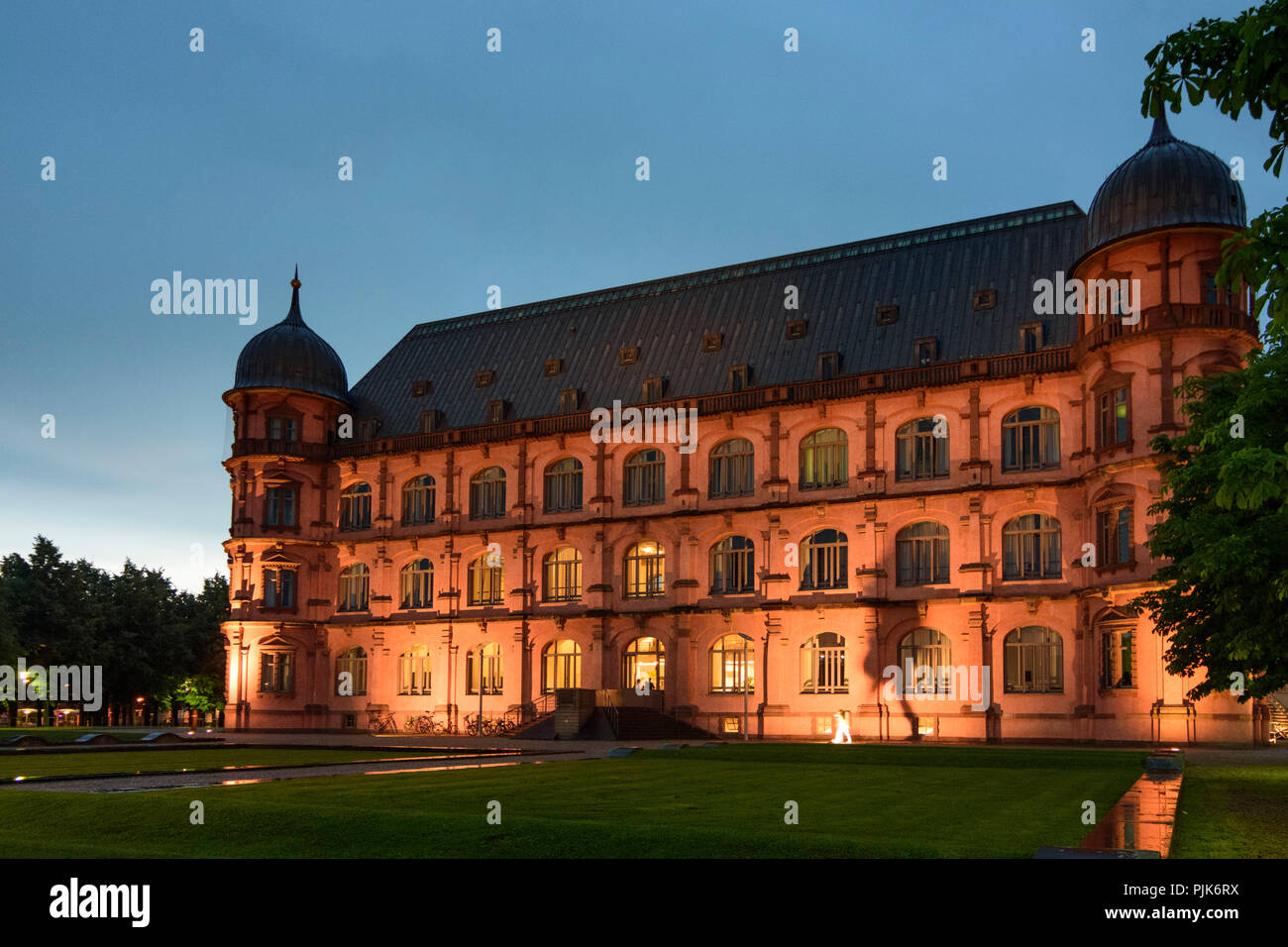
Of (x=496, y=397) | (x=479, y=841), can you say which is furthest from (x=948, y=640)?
(x=479, y=841)

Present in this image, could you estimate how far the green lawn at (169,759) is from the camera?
102ft

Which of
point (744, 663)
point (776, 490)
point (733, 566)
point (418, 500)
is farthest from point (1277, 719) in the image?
point (418, 500)

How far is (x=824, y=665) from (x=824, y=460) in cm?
907

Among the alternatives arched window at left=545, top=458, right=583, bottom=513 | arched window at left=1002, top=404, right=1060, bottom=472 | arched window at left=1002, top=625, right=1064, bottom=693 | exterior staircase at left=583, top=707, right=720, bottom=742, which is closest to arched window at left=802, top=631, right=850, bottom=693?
exterior staircase at left=583, top=707, right=720, bottom=742

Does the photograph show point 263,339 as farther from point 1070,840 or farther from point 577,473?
point 1070,840

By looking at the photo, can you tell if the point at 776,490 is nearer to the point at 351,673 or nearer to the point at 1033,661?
the point at 1033,661

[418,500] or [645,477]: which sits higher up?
[645,477]

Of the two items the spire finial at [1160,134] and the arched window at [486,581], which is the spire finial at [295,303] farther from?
the spire finial at [1160,134]

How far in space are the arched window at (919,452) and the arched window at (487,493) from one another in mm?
21229

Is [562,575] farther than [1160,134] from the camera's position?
Yes

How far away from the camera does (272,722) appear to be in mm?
68625

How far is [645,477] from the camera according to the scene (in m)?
63.0

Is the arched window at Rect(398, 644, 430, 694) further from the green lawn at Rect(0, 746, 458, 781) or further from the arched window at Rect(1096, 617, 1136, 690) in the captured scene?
the arched window at Rect(1096, 617, 1136, 690)
